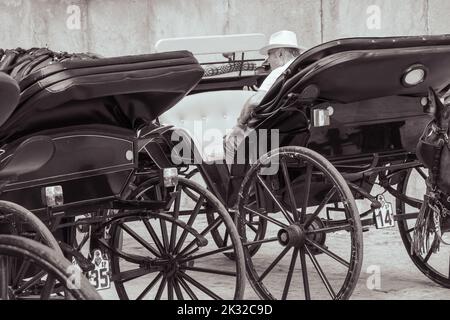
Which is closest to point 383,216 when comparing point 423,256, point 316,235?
point 316,235

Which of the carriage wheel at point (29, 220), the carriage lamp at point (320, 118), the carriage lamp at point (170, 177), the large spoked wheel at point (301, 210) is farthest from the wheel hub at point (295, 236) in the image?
the carriage wheel at point (29, 220)

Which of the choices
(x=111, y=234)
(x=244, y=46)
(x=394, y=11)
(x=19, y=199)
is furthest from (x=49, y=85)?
(x=394, y=11)

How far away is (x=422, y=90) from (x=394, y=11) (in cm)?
370

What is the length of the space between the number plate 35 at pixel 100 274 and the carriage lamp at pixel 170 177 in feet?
1.50

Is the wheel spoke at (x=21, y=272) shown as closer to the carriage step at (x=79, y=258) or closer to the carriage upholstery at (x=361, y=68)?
the carriage step at (x=79, y=258)

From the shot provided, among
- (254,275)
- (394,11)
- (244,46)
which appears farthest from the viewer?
(394,11)

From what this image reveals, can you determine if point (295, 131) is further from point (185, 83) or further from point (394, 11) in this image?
point (394, 11)

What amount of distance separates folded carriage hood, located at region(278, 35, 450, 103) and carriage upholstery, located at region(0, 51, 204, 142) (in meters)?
0.66

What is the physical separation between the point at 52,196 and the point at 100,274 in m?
0.48

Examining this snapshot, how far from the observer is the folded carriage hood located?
4.32 metres

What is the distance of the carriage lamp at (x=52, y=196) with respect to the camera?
3730 mm

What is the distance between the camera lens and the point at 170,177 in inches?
165

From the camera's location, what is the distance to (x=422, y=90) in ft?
15.5

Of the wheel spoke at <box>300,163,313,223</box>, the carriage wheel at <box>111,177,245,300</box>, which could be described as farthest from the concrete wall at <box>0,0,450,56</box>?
the carriage wheel at <box>111,177,245,300</box>
